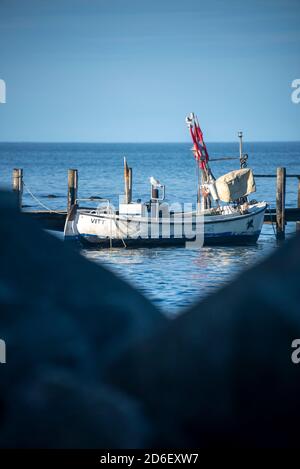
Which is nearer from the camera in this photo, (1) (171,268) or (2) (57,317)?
(2) (57,317)

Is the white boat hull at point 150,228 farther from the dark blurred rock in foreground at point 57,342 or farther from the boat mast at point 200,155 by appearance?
the dark blurred rock in foreground at point 57,342

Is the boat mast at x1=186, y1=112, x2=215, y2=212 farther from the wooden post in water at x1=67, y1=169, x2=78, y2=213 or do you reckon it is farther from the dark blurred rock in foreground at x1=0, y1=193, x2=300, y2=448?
the dark blurred rock in foreground at x1=0, y1=193, x2=300, y2=448

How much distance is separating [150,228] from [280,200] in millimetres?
4299

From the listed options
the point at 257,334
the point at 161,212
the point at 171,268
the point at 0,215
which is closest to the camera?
the point at 257,334

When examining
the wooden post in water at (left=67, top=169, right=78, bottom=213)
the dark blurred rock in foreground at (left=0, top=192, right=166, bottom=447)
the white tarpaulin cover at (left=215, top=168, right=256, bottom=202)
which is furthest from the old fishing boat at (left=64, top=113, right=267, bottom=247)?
the dark blurred rock in foreground at (left=0, top=192, right=166, bottom=447)

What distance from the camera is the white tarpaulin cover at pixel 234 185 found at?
27719mm

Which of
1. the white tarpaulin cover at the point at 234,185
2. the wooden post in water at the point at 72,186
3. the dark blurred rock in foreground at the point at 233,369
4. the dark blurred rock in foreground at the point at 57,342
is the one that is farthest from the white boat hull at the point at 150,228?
the dark blurred rock in foreground at the point at 233,369

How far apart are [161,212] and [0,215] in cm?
2533

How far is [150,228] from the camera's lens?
1085 inches

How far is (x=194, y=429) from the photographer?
5.70ft

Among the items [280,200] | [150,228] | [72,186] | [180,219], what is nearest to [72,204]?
[72,186]

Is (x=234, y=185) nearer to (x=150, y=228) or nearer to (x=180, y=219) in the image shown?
(x=180, y=219)
